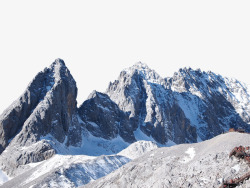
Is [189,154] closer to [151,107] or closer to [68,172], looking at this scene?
[68,172]

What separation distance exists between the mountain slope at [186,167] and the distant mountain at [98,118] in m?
51.0

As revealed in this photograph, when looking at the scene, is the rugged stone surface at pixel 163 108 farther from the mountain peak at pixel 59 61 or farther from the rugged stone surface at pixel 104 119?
the mountain peak at pixel 59 61

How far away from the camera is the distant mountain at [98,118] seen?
101875 millimetres

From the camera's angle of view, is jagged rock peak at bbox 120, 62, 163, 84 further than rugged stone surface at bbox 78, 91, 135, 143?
Yes

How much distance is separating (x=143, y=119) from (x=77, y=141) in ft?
162

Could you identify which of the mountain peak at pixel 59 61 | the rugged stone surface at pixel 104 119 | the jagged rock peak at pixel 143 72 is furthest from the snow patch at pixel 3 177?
the jagged rock peak at pixel 143 72

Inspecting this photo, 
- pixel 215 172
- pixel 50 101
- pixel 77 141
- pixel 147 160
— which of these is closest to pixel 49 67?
pixel 50 101

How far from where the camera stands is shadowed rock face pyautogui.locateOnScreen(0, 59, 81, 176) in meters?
93.9

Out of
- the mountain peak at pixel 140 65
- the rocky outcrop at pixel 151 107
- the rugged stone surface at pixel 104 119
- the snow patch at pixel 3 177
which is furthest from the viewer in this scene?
the mountain peak at pixel 140 65

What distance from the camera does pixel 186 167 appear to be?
39.6 m

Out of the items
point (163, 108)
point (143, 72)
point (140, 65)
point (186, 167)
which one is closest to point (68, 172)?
point (186, 167)

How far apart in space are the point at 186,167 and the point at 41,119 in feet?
243

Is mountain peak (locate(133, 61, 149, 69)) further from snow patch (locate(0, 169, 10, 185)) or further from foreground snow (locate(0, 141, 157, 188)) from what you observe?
snow patch (locate(0, 169, 10, 185))

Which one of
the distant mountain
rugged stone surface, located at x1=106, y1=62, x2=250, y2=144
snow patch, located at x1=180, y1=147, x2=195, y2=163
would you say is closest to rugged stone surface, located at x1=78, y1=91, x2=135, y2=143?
the distant mountain
